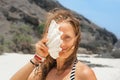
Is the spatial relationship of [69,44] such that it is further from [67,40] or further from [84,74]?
[84,74]

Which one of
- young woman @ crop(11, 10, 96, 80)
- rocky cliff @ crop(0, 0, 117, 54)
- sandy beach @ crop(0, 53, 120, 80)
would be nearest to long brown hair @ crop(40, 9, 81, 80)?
young woman @ crop(11, 10, 96, 80)

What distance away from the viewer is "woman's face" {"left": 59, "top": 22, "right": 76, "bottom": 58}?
1.79m

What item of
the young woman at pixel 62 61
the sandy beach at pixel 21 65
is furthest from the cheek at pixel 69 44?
the sandy beach at pixel 21 65

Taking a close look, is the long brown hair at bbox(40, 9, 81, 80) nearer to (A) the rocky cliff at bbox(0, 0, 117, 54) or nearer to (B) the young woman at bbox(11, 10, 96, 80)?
(B) the young woman at bbox(11, 10, 96, 80)

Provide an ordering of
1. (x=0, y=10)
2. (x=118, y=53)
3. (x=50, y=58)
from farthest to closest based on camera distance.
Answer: (x=0, y=10) → (x=118, y=53) → (x=50, y=58)

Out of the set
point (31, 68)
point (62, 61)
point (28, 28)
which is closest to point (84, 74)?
point (62, 61)

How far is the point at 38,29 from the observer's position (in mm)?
40750

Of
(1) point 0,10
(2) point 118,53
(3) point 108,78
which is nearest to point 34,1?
(1) point 0,10

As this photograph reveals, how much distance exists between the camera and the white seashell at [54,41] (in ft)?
5.81

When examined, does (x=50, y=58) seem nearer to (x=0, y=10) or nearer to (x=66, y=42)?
(x=66, y=42)

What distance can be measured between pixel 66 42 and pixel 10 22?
3944 centimetres

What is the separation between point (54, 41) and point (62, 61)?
4.9 inches

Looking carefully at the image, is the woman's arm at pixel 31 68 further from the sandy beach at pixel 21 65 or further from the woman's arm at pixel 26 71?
the sandy beach at pixel 21 65

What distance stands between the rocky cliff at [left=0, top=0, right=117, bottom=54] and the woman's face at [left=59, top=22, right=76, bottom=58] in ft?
72.9
